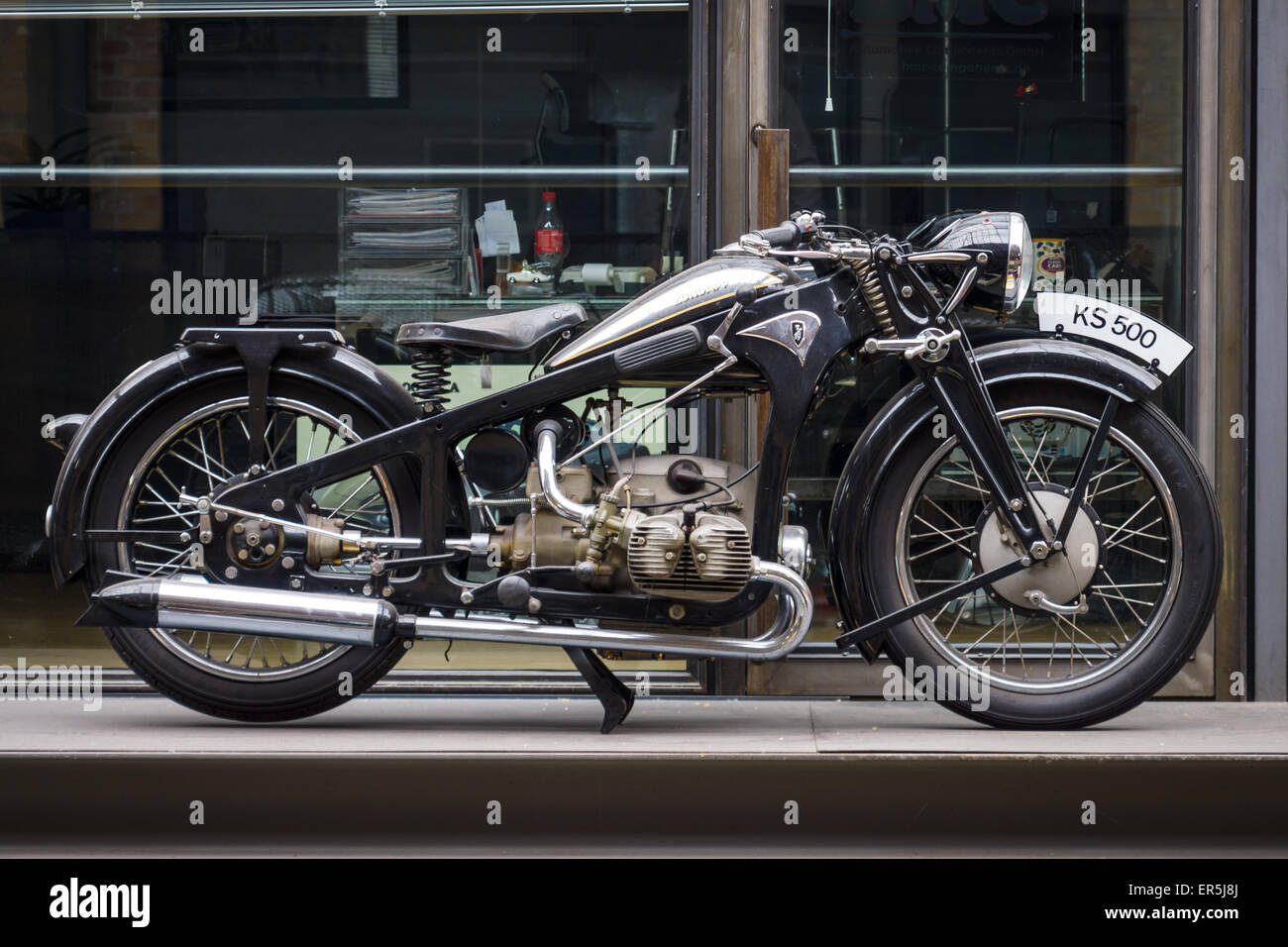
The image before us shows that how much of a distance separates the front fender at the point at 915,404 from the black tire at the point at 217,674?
1.01 m

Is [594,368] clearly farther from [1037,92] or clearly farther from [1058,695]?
[1037,92]

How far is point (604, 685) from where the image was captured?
320cm

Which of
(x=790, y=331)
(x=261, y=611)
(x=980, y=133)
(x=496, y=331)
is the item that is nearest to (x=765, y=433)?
(x=790, y=331)

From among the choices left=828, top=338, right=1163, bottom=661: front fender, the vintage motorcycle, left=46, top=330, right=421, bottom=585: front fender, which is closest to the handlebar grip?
the vintage motorcycle

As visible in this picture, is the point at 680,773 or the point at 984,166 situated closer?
the point at 680,773

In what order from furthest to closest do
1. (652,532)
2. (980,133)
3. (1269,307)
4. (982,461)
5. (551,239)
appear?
(551,239) < (980,133) < (1269,307) < (982,461) < (652,532)

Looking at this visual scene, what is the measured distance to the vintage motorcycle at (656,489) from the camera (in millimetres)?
3059

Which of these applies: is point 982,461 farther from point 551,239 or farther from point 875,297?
point 551,239

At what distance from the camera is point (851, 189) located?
4.13 m

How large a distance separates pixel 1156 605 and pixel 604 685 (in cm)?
128

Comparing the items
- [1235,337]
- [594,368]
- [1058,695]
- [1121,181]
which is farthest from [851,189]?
[1058,695]

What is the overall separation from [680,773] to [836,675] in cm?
128

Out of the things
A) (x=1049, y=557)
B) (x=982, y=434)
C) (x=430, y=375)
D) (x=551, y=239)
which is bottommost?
(x=1049, y=557)

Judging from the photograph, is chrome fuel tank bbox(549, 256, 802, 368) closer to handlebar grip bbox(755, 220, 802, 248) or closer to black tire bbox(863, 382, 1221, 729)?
handlebar grip bbox(755, 220, 802, 248)
